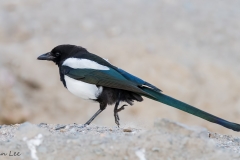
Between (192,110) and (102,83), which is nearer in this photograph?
(192,110)

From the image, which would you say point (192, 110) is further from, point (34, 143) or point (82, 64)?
point (34, 143)

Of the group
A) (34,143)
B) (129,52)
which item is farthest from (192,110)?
(129,52)

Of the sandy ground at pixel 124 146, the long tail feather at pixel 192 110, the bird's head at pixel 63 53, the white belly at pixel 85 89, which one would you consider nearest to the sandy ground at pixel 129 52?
the bird's head at pixel 63 53

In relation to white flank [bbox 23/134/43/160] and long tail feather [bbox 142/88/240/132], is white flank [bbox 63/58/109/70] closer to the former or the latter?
long tail feather [bbox 142/88/240/132]

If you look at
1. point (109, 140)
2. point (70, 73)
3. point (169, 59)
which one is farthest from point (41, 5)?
point (109, 140)

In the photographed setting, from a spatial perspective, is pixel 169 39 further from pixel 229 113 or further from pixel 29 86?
pixel 29 86

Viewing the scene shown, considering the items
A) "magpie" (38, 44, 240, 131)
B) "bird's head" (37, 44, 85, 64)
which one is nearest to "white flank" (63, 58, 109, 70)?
"magpie" (38, 44, 240, 131)
